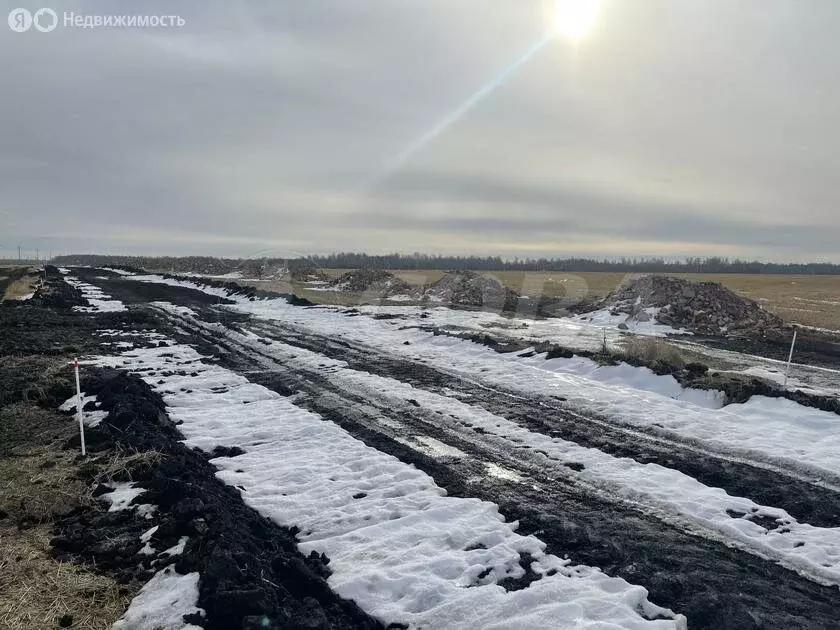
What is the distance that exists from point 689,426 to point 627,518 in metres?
3.73

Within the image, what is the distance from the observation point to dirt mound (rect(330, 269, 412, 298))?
3994cm

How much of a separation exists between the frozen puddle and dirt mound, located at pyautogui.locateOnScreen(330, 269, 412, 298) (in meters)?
30.6

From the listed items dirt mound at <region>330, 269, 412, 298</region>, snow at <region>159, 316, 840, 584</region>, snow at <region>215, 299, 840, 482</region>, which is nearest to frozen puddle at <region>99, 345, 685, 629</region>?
snow at <region>159, 316, 840, 584</region>

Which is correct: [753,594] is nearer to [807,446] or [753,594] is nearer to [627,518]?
[627,518]

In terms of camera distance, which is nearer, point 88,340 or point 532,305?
point 88,340

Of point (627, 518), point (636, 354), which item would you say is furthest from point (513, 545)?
point (636, 354)

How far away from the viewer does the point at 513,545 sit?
488 centimetres

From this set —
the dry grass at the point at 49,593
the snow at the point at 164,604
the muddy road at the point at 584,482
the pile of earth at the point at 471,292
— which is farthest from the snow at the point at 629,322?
the dry grass at the point at 49,593

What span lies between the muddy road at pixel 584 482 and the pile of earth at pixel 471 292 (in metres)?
22.2

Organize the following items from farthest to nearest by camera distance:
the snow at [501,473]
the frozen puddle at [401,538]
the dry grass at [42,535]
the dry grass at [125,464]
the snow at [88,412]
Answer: the snow at [88,412]
the snow at [501,473]
the dry grass at [125,464]
the frozen puddle at [401,538]
the dry grass at [42,535]

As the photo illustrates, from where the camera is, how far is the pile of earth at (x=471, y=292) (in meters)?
34.5

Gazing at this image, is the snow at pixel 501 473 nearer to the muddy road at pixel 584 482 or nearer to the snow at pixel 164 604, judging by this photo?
the muddy road at pixel 584 482

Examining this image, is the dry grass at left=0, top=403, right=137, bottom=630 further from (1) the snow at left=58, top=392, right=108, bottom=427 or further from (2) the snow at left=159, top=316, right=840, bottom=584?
(2) the snow at left=159, top=316, right=840, bottom=584

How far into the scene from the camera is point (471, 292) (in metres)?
37.1
